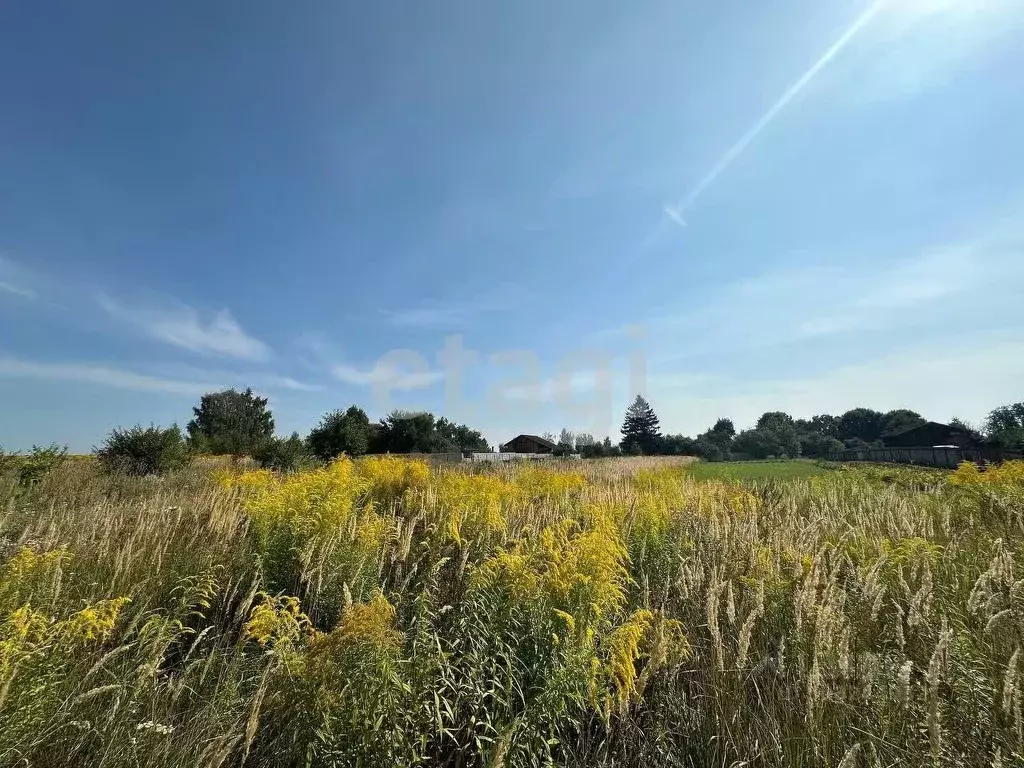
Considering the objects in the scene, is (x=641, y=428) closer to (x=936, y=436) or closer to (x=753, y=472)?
(x=936, y=436)

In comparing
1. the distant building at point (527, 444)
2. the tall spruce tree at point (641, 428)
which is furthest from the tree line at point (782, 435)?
the distant building at point (527, 444)

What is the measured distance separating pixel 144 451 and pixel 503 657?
44.1 ft

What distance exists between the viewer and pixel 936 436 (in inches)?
2014

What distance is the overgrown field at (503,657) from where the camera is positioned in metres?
1.58

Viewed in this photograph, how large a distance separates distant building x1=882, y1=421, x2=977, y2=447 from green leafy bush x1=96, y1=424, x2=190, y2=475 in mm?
63746

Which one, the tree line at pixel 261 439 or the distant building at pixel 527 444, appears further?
the distant building at pixel 527 444

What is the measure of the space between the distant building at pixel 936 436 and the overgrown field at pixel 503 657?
60.2m

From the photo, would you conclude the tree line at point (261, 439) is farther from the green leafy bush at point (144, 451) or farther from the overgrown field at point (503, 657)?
the overgrown field at point (503, 657)

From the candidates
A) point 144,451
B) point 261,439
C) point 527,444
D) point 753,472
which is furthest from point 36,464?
point 527,444

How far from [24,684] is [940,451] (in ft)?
135

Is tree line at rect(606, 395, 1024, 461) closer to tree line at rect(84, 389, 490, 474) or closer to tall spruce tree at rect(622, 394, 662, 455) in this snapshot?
tall spruce tree at rect(622, 394, 662, 455)

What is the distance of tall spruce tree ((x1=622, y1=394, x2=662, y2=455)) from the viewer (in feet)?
210

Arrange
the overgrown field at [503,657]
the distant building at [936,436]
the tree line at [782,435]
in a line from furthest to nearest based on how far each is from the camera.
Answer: the tree line at [782,435]
the distant building at [936,436]
the overgrown field at [503,657]

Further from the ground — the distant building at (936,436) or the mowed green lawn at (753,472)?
the distant building at (936,436)
